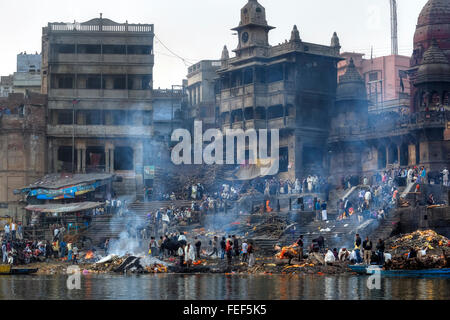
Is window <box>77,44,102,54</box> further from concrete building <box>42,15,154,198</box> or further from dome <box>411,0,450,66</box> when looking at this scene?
dome <box>411,0,450,66</box>

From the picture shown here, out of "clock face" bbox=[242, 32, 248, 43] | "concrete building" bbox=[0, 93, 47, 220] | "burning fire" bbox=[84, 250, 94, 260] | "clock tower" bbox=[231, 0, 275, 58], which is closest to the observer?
"burning fire" bbox=[84, 250, 94, 260]

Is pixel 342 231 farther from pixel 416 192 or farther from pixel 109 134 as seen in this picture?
pixel 109 134

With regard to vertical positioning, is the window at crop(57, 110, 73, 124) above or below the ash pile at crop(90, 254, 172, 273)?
above

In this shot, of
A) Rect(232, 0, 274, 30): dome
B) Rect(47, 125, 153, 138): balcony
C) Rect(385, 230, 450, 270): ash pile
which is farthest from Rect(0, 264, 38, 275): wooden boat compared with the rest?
Rect(232, 0, 274, 30): dome

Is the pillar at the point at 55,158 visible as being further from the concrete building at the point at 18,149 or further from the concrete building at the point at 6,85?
the concrete building at the point at 6,85

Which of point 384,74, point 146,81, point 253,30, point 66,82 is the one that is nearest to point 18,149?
point 66,82

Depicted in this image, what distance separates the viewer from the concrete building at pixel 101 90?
230 feet

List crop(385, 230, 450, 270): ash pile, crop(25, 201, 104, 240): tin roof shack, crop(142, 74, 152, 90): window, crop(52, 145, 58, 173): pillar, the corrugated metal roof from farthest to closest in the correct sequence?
crop(142, 74, 152, 90): window → crop(52, 145, 58, 173): pillar → the corrugated metal roof → crop(25, 201, 104, 240): tin roof shack → crop(385, 230, 450, 270): ash pile

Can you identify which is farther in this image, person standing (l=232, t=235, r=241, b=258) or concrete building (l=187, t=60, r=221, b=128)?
concrete building (l=187, t=60, r=221, b=128)

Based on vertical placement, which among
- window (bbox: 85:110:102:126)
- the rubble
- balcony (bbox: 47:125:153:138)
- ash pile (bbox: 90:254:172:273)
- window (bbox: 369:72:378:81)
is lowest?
ash pile (bbox: 90:254:172:273)

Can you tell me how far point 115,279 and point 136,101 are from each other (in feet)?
106

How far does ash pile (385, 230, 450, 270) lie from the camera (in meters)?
37.7

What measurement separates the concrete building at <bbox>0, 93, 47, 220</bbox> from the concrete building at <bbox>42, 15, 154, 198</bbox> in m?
2.21

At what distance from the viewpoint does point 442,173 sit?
2114 inches
